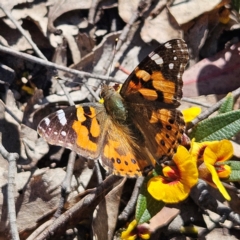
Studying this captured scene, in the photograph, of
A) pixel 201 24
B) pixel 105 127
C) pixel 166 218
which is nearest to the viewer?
pixel 105 127

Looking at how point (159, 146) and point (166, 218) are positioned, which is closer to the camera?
point (159, 146)

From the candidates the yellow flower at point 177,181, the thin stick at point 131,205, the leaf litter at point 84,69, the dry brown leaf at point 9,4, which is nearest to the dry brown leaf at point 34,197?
the leaf litter at point 84,69

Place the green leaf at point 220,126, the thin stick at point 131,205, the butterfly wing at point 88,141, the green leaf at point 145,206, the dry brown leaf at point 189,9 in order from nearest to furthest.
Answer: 1. the butterfly wing at point 88,141
2. the green leaf at point 145,206
3. the green leaf at point 220,126
4. the thin stick at point 131,205
5. the dry brown leaf at point 189,9

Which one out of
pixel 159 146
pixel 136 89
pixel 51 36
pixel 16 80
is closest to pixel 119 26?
pixel 51 36

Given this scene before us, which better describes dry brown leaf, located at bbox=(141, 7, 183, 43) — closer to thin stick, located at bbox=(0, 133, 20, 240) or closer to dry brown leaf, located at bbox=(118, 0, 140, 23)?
dry brown leaf, located at bbox=(118, 0, 140, 23)

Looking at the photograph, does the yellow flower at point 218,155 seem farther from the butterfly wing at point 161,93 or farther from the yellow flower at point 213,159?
the butterfly wing at point 161,93

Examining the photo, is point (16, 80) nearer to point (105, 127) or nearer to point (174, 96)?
point (105, 127)
